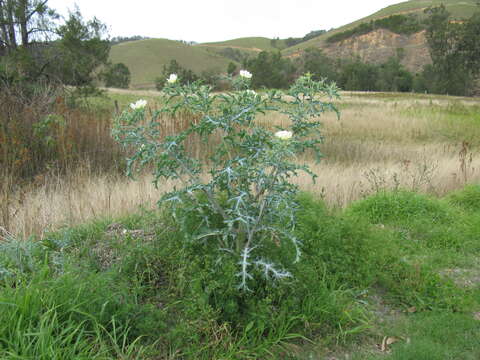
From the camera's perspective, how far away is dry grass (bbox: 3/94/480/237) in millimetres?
4047

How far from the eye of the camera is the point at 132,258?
2703 mm

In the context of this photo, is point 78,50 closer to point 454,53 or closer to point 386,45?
point 454,53

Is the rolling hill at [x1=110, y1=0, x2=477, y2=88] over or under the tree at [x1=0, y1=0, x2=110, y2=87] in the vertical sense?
over

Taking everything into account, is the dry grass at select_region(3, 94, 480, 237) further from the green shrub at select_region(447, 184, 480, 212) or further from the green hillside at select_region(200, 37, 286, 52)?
the green hillside at select_region(200, 37, 286, 52)

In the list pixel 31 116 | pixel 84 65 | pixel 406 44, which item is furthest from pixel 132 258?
pixel 406 44

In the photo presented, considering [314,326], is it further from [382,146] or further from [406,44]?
[406,44]

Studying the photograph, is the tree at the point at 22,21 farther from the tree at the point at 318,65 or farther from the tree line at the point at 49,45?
the tree at the point at 318,65

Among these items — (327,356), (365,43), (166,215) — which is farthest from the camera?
(365,43)

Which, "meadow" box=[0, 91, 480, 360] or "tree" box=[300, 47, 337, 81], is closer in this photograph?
"meadow" box=[0, 91, 480, 360]

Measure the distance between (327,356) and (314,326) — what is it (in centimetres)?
19

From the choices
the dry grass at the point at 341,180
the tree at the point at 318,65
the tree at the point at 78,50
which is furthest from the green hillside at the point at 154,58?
the dry grass at the point at 341,180

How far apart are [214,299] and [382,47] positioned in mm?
88283

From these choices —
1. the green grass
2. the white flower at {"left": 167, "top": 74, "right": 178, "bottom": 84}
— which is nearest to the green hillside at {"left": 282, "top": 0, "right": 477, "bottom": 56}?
the green grass

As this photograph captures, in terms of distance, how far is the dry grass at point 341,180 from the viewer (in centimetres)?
405
